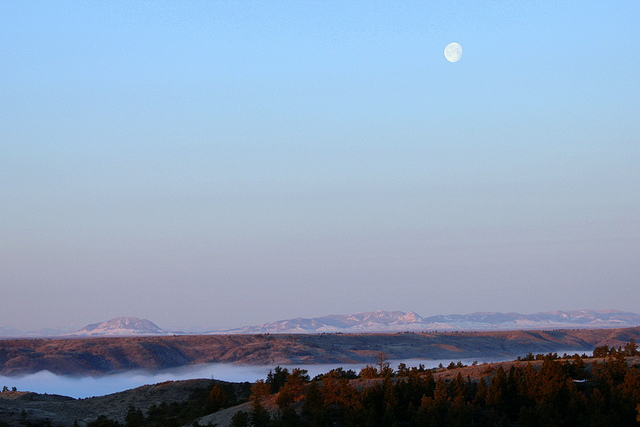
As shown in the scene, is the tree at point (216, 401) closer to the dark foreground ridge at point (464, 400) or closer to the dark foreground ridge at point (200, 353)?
the dark foreground ridge at point (464, 400)

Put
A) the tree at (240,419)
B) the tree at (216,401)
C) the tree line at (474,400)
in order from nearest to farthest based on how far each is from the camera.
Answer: the tree line at (474,400) → the tree at (240,419) → the tree at (216,401)

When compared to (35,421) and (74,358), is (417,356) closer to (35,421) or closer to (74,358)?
(74,358)

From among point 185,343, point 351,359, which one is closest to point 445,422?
point 351,359

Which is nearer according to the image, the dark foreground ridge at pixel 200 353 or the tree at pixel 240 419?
the tree at pixel 240 419

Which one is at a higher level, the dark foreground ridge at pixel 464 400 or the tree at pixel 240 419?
the dark foreground ridge at pixel 464 400

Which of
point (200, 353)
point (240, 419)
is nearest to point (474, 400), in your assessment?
point (240, 419)

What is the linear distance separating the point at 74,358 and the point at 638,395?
145 metres

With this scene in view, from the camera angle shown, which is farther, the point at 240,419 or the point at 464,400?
the point at 240,419

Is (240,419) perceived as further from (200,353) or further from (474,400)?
(200,353)

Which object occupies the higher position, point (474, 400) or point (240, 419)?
point (474, 400)

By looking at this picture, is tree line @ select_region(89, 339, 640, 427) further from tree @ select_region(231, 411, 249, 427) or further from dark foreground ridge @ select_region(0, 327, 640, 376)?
dark foreground ridge @ select_region(0, 327, 640, 376)

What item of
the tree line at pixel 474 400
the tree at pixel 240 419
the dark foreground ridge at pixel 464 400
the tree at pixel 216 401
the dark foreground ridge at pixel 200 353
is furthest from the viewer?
the dark foreground ridge at pixel 200 353

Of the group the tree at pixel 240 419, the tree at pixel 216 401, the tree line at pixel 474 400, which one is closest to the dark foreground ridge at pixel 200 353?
the tree at pixel 216 401

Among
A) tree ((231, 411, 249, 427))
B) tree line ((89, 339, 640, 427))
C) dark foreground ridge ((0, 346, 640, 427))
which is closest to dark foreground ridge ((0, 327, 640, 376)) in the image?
dark foreground ridge ((0, 346, 640, 427))
